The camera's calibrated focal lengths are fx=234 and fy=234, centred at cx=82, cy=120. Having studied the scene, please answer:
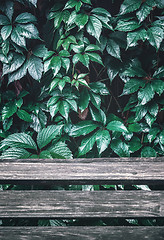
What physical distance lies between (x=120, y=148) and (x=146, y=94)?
14.7 inches

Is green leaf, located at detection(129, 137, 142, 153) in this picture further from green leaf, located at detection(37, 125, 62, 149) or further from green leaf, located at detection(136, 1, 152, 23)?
green leaf, located at detection(136, 1, 152, 23)

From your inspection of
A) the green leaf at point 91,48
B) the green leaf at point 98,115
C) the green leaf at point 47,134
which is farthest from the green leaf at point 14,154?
the green leaf at point 91,48

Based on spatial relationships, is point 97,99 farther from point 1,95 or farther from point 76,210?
point 76,210

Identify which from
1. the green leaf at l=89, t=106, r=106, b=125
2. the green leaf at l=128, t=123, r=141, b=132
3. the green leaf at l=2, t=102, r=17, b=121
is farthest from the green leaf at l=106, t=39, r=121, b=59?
the green leaf at l=2, t=102, r=17, b=121

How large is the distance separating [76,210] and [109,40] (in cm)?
106

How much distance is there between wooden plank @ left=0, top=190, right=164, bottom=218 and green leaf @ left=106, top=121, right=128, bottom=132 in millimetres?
654

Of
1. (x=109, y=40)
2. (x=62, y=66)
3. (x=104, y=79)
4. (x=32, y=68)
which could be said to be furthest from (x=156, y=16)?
(x=32, y=68)

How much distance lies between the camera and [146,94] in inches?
55.4

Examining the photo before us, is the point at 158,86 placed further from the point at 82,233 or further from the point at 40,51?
the point at 82,233

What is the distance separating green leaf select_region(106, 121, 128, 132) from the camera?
4.59 ft

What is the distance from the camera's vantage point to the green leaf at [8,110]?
153 cm

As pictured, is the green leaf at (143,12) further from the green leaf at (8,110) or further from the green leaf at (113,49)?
the green leaf at (8,110)

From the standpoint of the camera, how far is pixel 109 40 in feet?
4.70

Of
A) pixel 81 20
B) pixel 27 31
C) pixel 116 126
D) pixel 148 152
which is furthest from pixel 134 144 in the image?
pixel 27 31
